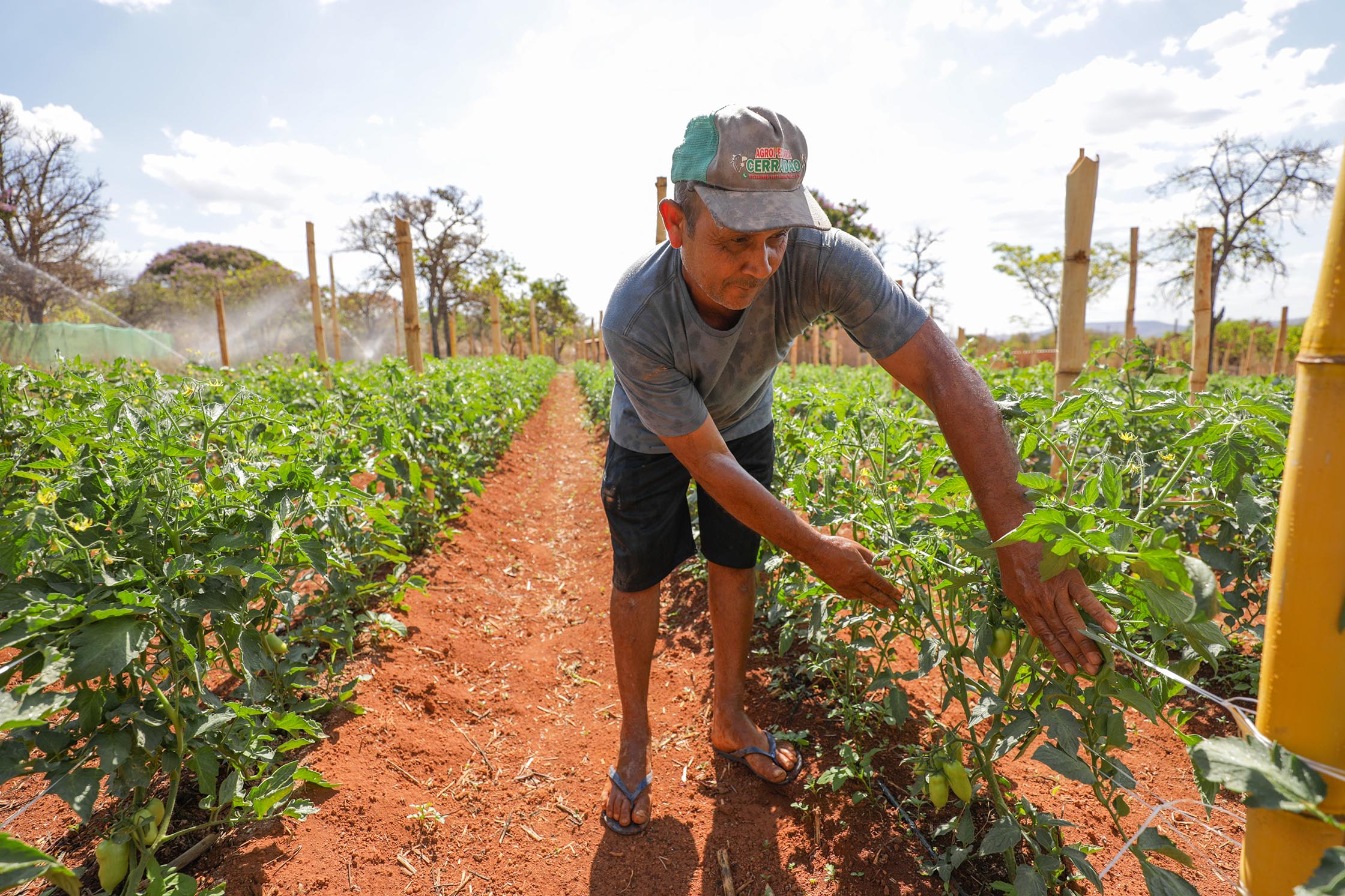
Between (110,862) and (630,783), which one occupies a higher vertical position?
(110,862)

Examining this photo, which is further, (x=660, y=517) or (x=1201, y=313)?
(x=1201, y=313)

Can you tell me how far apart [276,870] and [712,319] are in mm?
1898

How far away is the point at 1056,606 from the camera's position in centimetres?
123

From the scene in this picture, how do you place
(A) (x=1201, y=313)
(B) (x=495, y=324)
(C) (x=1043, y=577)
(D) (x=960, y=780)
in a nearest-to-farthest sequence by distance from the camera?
(C) (x=1043, y=577) < (D) (x=960, y=780) < (A) (x=1201, y=313) < (B) (x=495, y=324)

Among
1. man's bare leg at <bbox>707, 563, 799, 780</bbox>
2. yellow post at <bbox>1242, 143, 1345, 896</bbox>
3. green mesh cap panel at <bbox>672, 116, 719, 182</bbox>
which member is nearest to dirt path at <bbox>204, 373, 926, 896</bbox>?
man's bare leg at <bbox>707, 563, 799, 780</bbox>

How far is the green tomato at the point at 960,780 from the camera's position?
1.55 meters

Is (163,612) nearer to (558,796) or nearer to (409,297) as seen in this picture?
(558,796)

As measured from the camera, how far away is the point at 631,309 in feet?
6.18

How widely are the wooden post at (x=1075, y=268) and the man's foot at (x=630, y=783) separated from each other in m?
2.47

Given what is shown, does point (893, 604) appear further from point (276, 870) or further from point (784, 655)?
point (276, 870)

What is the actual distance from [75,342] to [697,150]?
25.8 meters

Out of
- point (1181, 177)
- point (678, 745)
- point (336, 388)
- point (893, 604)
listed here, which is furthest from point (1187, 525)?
point (1181, 177)

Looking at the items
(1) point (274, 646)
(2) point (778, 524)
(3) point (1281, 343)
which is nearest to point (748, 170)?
(2) point (778, 524)

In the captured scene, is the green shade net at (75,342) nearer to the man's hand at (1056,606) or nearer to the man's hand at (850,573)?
the man's hand at (850,573)
